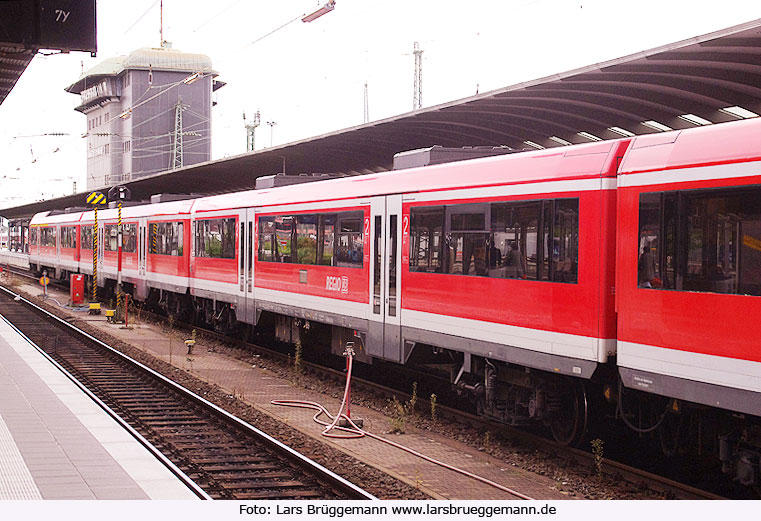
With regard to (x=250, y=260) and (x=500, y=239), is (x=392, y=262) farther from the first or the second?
(x=250, y=260)

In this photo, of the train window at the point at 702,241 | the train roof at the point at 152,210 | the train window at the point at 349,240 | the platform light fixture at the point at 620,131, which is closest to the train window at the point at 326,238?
the train window at the point at 349,240

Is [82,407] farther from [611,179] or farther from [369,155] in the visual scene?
[369,155]

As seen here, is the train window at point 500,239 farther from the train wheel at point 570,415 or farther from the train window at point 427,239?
the train wheel at point 570,415

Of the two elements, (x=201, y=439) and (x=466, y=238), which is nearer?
(x=201, y=439)

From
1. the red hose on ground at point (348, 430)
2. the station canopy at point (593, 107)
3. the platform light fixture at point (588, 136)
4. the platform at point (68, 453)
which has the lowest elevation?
the red hose on ground at point (348, 430)

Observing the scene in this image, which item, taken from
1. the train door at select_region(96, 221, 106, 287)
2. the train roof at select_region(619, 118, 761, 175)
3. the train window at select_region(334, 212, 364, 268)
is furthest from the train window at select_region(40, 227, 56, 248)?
the train roof at select_region(619, 118, 761, 175)

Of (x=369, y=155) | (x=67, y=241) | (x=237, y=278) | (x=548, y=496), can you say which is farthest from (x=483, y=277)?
(x=67, y=241)

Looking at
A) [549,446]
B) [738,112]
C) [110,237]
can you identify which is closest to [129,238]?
[110,237]

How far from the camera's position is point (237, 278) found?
19.1 m

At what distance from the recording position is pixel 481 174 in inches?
426

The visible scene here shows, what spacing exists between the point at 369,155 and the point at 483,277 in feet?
41.9

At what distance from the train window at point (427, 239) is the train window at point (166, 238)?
1216 cm

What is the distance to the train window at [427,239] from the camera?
1163cm

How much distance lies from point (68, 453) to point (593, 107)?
10.2 meters
